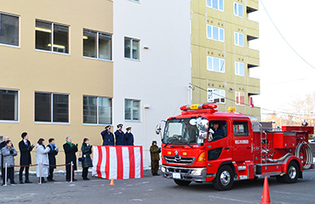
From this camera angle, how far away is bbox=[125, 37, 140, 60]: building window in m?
23.6

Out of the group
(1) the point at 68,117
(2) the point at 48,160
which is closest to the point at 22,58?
(1) the point at 68,117

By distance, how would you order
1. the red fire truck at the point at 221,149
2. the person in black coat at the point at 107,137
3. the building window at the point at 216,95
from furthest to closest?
the building window at the point at 216,95 → the person in black coat at the point at 107,137 → the red fire truck at the point at 221,149

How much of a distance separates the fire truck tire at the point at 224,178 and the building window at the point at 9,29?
1212 centimetres

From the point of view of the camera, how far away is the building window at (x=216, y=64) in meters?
34.5

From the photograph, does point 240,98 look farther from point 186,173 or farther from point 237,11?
point 186,173

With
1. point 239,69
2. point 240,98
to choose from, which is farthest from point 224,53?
point 240,98

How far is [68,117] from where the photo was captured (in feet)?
66.9

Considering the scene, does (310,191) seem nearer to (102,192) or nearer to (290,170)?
(290,170)

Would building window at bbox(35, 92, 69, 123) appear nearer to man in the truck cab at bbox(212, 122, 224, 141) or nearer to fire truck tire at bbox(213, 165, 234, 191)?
man in the truck cab at bbox(212, 122, 224, 141)

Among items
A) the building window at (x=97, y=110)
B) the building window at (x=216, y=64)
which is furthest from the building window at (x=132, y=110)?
the building window at (x=216, y=64)

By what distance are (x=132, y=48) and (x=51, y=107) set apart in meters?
6.67

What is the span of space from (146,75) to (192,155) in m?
12.3

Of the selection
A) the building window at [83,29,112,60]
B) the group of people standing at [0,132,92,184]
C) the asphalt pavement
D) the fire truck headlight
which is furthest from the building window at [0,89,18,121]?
the fire truck headlight

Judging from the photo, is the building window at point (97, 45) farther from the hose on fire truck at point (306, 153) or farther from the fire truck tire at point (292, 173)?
the fire truck tire at point (292, 173)
